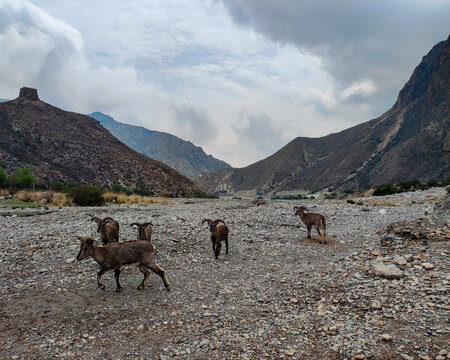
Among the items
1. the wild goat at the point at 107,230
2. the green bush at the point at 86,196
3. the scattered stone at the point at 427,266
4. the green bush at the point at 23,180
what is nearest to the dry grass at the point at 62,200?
the green bush at the point at 86,196

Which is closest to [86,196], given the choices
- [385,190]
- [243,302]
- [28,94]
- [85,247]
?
[85,247]

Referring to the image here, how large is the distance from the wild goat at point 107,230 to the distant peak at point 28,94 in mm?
84679

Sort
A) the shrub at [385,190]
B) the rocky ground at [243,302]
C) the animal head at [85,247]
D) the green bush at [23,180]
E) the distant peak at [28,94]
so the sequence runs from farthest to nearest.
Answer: the distant peak at [28,94]
the shrub at [385,190]
the green bush at [23,180]
the animal head at [85,247]
the rocky ground at [243,302]

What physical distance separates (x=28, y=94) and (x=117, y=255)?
89.1 m

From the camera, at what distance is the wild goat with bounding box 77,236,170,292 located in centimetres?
800

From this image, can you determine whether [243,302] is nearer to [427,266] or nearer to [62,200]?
[427,266]

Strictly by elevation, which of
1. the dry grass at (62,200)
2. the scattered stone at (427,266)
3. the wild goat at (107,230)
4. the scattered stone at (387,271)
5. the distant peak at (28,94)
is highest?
the distant peak at (28,94)

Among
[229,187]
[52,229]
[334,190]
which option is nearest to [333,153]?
[334,190]

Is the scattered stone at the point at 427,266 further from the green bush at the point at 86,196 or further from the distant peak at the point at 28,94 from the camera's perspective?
the distant peak at the point at 28,94

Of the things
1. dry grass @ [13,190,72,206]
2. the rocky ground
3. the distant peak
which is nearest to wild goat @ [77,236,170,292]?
the rocky ground

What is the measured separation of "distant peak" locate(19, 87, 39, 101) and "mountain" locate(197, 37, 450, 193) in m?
83.6

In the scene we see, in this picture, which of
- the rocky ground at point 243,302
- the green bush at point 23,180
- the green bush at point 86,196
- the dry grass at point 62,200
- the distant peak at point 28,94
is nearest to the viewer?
the rocky ground at point 243,302

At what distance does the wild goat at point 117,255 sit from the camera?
800 centimetres

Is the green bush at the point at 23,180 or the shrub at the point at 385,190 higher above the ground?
the green bush at the point at 23,180
